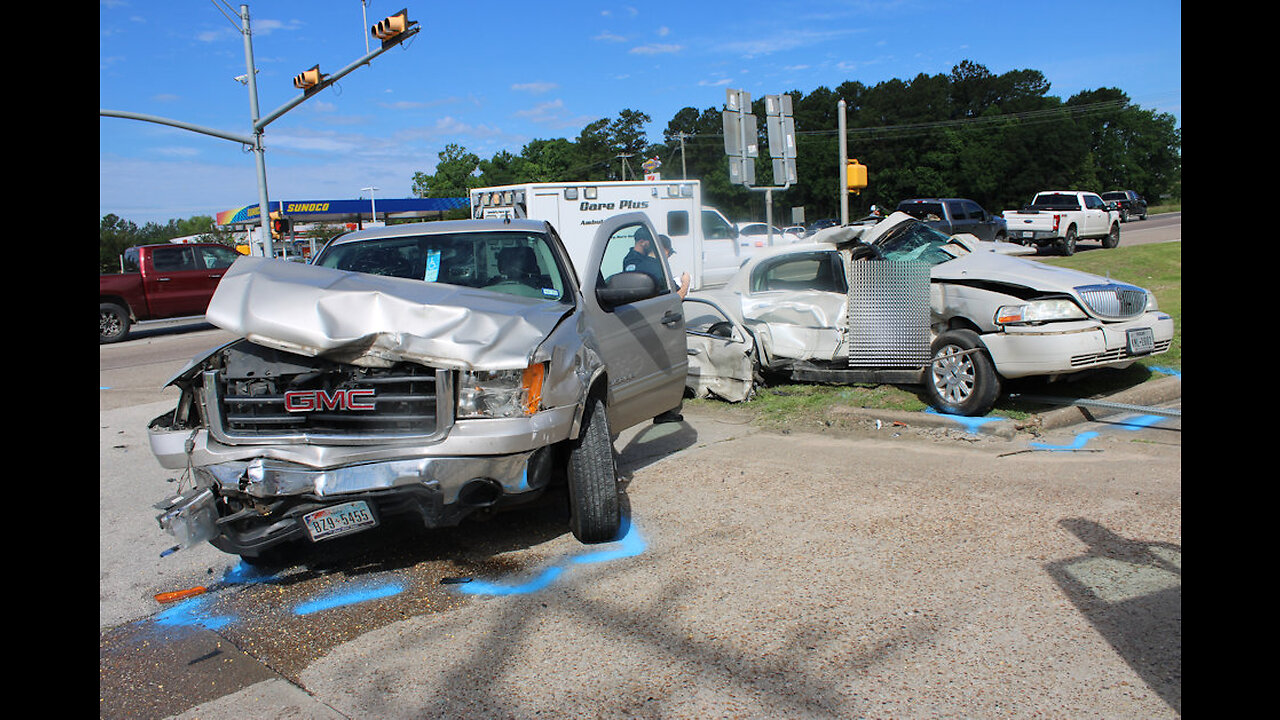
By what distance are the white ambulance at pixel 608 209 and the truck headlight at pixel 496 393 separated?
40.1ft

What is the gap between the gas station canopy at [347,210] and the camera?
55.1m

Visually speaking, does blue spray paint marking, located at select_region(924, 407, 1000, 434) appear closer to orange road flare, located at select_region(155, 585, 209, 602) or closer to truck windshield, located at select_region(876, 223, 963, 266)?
truck windshield, located at select_region(876, 223, 963, 266)

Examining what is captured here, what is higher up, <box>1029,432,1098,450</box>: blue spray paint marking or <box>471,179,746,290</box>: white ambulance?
<box>471,179,746,290</box>: white ambulance

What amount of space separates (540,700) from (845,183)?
13356mm

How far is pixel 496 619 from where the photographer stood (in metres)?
3.88

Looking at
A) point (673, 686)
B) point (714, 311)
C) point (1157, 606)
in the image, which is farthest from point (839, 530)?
point (714, 311)

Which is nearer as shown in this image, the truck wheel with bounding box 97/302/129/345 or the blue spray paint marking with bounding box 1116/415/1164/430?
the blue spray paint marking with bounding box 1116/415/1164/430

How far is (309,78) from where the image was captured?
20359mm

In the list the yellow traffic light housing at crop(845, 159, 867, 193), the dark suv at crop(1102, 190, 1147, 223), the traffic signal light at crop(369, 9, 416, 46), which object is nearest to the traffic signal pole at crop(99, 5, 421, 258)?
the traffic signal light at crop(369, 9, 416, 46)

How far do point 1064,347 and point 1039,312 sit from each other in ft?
1.32

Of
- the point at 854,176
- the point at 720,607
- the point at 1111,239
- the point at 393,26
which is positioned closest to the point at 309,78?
the point at 393,26

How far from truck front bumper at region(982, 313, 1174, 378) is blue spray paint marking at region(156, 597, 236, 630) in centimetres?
593

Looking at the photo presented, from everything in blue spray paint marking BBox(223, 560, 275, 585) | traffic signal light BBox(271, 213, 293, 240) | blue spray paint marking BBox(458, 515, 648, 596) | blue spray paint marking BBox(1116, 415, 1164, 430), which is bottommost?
blue spray paint marking BBox(223, 560, 275, 585)

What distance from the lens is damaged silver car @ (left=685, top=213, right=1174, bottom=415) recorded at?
723 cm
